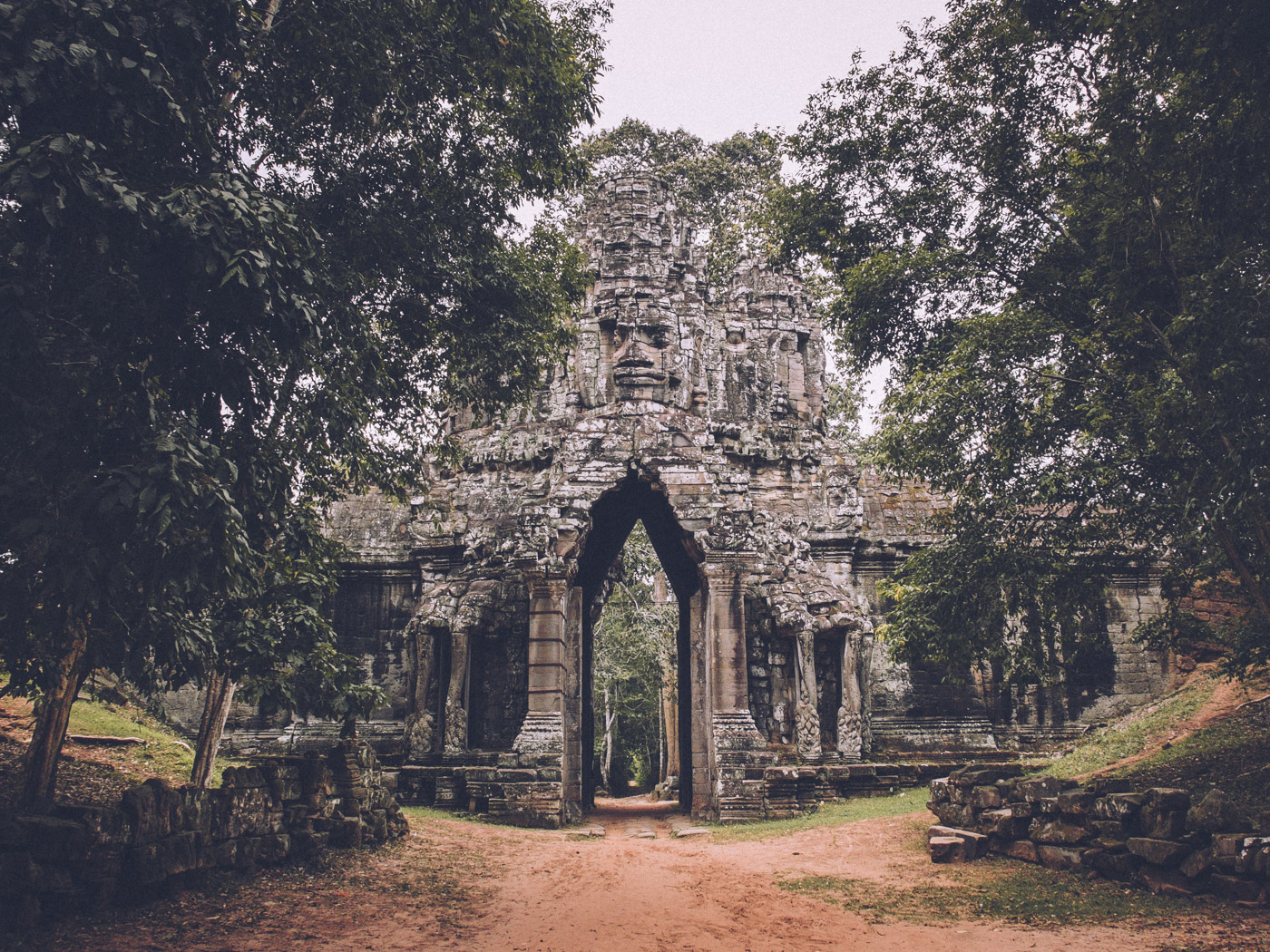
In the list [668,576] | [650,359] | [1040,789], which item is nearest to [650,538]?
[668,576]

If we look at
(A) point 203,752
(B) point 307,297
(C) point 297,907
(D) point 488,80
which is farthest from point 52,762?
(D) point 488,80

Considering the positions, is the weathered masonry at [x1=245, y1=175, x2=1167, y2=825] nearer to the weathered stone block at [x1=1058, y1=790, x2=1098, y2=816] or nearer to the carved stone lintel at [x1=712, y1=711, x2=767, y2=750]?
the carved stone lintel at [x1=712, y1=711, x2=767, y2=750]

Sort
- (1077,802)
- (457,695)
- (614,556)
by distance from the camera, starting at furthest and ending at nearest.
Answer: (614,556), (457,695), (1077,802)

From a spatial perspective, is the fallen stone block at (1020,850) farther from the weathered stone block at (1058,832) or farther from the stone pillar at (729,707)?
the stone pillar at (729,707)

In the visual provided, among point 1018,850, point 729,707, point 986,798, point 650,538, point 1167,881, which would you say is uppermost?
point 650,538

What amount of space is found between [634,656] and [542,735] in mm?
17739

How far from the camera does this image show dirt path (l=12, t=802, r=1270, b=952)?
19.1ft

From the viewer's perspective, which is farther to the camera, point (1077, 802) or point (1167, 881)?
point (1077, 802)

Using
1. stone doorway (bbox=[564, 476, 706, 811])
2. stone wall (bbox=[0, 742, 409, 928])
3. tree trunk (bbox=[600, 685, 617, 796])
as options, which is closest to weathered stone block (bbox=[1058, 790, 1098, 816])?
stone doorway (bbox=[564, 476, 706, 811])

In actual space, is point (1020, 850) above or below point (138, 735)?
below

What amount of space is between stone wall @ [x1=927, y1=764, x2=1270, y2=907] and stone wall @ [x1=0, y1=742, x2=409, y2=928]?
21.3 ft

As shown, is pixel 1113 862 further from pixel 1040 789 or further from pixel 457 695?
pixel 457 695

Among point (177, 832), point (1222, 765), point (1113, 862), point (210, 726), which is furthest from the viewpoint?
point (1222, 765)

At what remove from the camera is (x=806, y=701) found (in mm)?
14734
